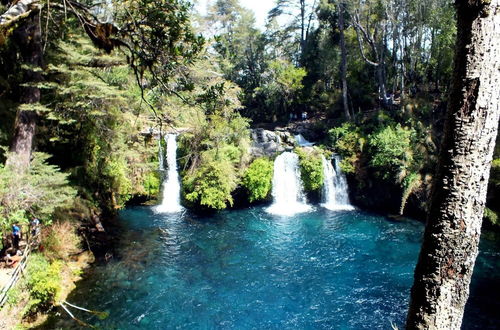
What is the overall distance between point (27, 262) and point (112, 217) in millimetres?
8561

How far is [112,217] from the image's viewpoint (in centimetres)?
1795

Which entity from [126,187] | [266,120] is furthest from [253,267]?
[266,120]

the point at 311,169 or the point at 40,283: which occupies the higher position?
the point at 311,169

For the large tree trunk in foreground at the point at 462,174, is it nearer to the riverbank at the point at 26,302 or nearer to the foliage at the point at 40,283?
the riverbank at the point at 26,302

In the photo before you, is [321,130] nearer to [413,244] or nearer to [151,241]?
[413,244]

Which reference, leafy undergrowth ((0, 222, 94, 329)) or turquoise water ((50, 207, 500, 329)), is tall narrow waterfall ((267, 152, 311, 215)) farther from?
leafy undergrowth ((0, 222, 94, 329))

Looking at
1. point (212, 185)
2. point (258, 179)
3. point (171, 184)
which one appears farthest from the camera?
point (171, 184)

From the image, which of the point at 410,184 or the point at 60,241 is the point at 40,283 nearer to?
the point at 60,241

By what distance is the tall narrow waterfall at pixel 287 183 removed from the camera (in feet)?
76.1

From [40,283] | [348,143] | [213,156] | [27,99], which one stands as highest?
[27,99]

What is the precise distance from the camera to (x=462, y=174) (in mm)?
2086

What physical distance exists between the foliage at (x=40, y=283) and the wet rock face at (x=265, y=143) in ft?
50.9

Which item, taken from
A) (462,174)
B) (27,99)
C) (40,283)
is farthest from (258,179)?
(462,174)

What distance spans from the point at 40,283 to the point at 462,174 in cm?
1100
